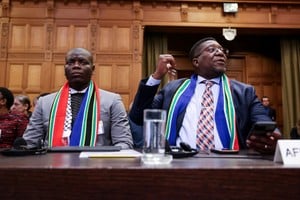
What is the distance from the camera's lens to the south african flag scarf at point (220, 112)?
185 cm

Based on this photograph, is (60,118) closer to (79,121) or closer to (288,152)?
(79,121)

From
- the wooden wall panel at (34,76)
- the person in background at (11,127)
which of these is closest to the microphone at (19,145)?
the person in background at (11,127)

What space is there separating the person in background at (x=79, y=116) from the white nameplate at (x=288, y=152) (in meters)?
1.32

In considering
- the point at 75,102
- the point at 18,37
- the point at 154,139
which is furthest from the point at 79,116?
the point at 18,37

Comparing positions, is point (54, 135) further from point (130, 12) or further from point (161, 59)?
point (130, 12)

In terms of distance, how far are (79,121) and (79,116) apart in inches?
2.1

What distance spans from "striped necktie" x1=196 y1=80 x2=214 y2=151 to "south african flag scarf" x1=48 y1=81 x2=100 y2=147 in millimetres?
707

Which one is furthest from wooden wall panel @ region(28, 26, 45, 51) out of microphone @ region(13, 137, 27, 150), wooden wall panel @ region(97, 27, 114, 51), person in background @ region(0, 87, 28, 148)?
microphone @ region(13, 137, 27, 150)

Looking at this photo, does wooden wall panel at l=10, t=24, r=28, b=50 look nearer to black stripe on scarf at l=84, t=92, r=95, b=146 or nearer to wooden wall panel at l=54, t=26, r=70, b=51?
wooden wall panel at l=54, t=26, r=70, b=51

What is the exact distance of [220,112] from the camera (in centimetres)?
191

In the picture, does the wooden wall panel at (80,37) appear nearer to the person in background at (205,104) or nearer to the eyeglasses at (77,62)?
the eyeglasses at (77,62)

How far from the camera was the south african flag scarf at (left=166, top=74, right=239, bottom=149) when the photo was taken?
185cm

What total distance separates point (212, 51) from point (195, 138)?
646mm
